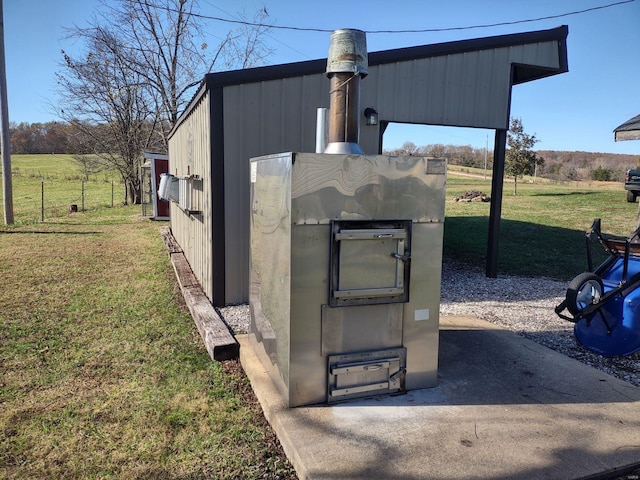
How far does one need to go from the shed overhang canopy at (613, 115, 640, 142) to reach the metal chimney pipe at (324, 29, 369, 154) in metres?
3.77

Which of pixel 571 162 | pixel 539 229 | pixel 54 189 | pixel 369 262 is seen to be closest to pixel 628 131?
pixel 369 262

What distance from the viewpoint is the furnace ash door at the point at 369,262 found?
2.87 meters

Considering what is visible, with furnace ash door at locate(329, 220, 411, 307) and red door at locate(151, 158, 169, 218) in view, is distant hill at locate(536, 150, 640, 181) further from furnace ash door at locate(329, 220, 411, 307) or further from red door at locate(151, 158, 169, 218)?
furnace ash door at locate(329, 220, 411, 307)

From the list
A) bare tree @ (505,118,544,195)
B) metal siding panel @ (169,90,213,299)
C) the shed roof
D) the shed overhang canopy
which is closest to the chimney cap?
→ the shed roof

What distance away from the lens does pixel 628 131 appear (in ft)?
17.4

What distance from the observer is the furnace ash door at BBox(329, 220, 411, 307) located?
287cm

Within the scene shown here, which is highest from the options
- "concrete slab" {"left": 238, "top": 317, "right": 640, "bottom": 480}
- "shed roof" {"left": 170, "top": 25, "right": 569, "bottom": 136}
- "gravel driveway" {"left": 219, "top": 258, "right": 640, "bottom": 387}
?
"shed roof" {"left": 170, "top": 25, "right": 569, "bottom": 136}

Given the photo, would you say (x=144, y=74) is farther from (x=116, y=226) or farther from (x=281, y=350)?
(x=281, y=350)

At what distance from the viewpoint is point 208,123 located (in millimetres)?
5383

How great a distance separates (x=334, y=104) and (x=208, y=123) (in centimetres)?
252

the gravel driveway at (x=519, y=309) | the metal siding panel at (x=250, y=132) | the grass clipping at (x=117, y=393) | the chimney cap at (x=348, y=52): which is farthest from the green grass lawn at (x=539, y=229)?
the grass clipping at (x=117, y=393)

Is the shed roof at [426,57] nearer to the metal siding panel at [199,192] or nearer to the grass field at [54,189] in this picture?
the metal siding panel at [199,192]

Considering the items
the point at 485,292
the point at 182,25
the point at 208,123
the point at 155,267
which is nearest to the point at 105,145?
the point at 182,25

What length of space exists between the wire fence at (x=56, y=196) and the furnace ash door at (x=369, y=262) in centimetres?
1291
